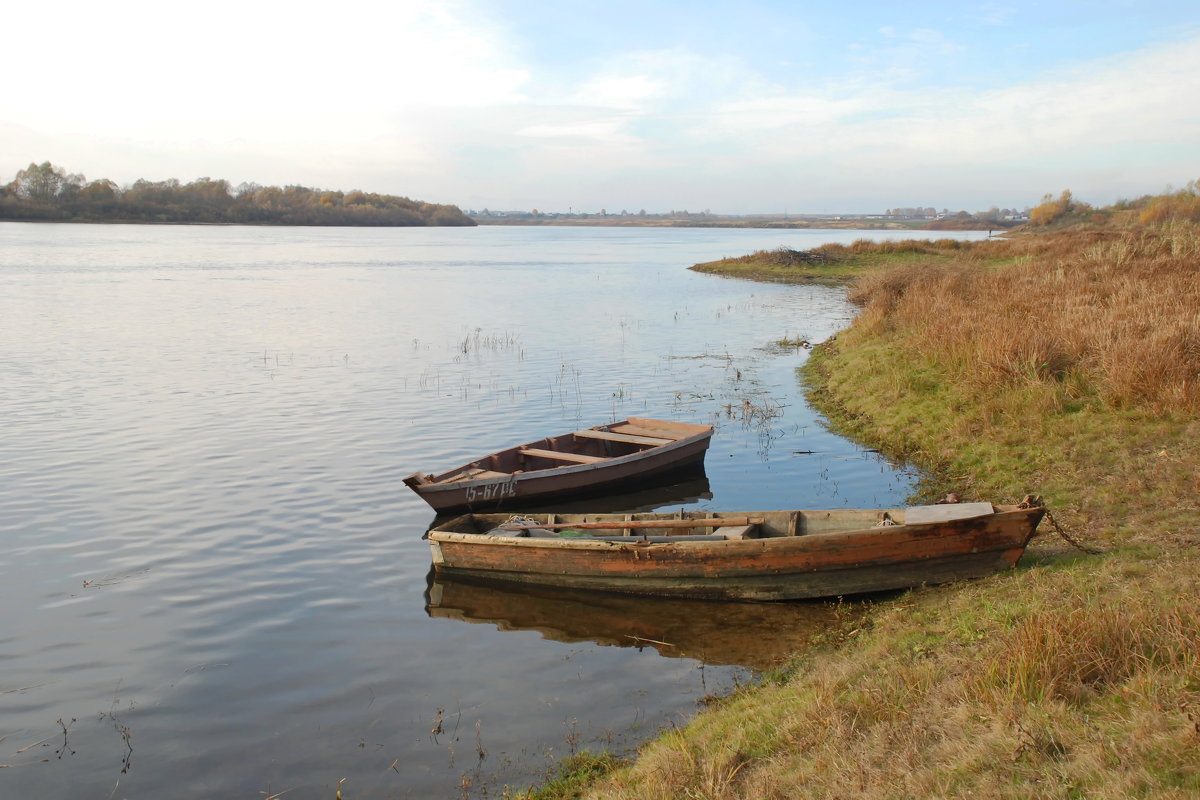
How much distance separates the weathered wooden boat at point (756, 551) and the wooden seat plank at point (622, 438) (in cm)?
360

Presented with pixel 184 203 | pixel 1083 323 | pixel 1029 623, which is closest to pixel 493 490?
pixel 1029 623

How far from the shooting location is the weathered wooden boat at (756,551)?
8852 millimetres

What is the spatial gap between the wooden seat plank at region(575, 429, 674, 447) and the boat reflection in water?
4.77 metres

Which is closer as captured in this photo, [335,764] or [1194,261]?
[335,764]

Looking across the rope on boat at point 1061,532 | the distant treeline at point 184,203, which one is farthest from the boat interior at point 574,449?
the distant treeline at point 184,203

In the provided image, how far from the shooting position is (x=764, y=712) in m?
6.29

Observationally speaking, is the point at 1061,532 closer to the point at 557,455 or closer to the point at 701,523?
the point at 701,523

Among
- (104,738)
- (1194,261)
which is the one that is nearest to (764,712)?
(104,738)

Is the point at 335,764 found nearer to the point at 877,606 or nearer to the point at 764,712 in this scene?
the point at 764,712

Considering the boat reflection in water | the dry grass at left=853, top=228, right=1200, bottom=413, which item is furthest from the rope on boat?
the dry grass at left=853, top=228, right=1200, bottom=413

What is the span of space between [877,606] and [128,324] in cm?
3034

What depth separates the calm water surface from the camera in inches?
275

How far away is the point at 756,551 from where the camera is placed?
9.23m

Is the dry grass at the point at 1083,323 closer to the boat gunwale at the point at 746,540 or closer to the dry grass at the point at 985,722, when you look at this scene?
the boat gunwale at the point at 746,540
